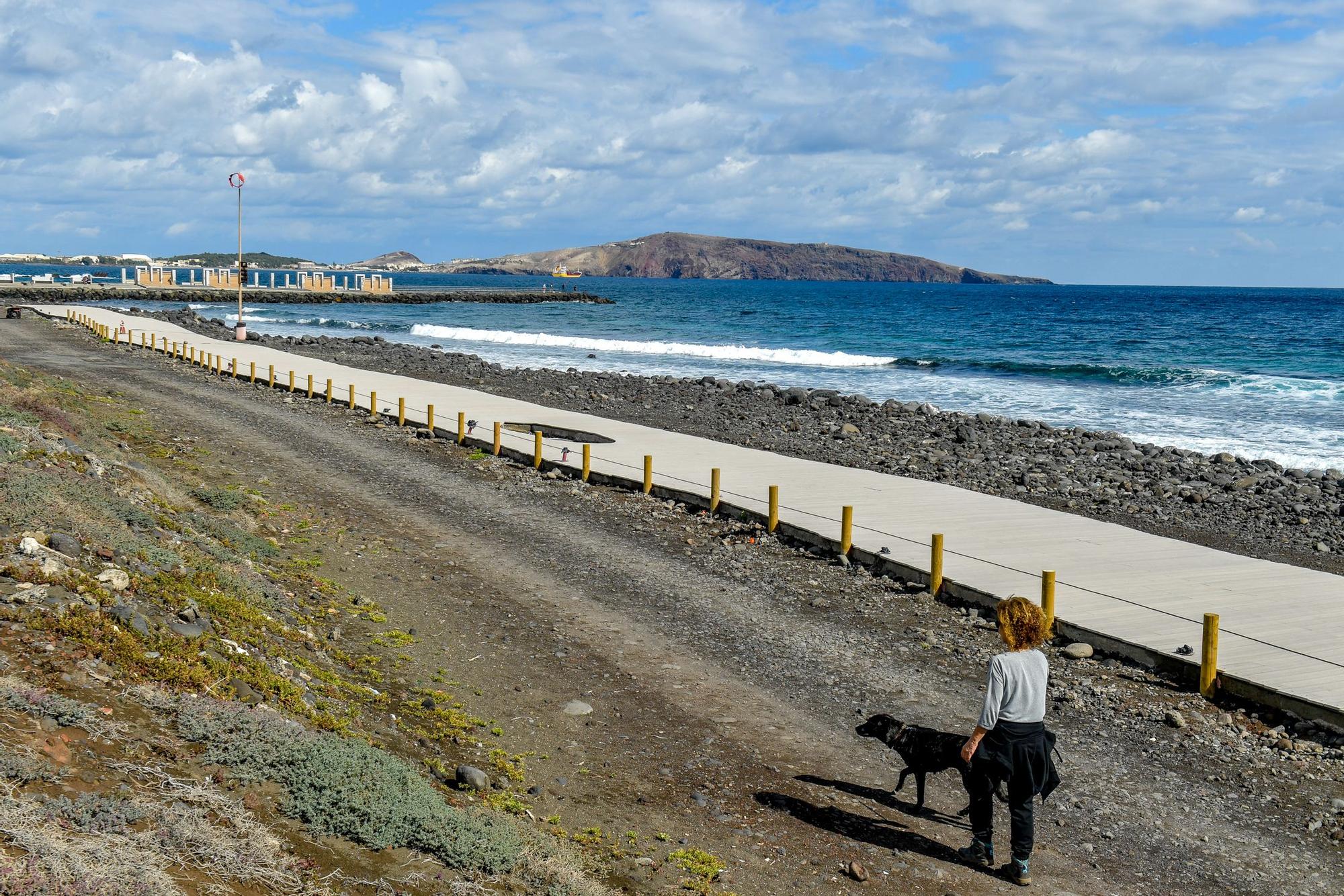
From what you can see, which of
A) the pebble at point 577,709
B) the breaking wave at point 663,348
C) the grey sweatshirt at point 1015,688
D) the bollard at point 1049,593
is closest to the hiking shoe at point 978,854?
the grey sweatshirt at point 1015,688

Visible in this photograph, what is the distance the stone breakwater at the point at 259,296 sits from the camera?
93688 mm

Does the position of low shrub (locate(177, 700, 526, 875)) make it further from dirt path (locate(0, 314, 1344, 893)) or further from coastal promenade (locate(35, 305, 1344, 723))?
coastal promenade (locate(35, 305, 1344, 723))

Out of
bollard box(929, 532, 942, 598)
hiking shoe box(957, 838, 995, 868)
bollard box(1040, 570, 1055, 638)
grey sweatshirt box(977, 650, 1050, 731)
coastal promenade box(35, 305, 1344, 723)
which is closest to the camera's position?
grey sweatshirt box(977, 650, 1050, 731)

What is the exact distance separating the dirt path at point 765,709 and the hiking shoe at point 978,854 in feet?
0.33

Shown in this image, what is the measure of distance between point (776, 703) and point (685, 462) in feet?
35.8

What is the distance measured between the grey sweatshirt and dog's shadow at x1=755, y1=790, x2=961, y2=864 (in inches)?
42.2

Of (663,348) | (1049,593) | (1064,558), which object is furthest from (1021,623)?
(663,348)

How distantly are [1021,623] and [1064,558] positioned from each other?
7.82 m

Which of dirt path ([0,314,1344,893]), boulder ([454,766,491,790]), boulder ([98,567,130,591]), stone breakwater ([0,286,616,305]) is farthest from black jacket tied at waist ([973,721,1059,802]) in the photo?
stone breakwater ([0,286,616,305])

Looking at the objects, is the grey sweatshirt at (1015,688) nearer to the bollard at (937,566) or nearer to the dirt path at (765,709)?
the dirt path at (765,709)

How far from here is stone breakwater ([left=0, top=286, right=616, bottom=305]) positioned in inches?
3688

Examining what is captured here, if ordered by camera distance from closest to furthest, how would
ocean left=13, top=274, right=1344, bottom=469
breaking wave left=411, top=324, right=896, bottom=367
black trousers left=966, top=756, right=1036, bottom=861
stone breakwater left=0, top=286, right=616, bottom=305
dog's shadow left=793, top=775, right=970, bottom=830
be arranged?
black trousers left=966, top=756, right=1036, bottom=861 → dog's shadow left=793, top=775, right=970, bottom=830 → ocean left=13, top=274, right=1344, bottom=469 → breaking wave left=411, top=324, right=896, bottom=367 → stone breakwater left=0, top=286, right=616, bottom=305

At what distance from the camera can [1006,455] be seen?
2577 cm

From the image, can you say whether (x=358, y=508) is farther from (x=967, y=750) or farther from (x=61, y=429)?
(x=967, y=750)
